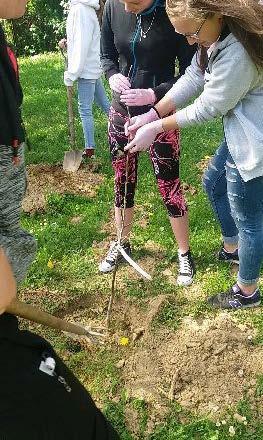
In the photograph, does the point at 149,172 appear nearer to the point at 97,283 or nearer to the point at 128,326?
the point at 97,283

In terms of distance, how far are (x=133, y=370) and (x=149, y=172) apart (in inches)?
104

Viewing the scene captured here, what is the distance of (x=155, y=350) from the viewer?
290cm

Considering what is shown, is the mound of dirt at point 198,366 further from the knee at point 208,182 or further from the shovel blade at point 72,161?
the shovel blade at point 72,161

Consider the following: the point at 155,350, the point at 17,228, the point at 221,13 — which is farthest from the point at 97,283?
the point at 221,13

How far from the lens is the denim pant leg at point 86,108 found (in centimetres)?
556

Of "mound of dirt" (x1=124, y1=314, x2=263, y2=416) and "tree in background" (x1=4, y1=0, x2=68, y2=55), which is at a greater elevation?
"mound of dirt" (x1=124, y1=314, x2=263, y2=416)

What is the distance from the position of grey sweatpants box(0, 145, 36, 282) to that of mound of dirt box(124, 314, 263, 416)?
119 centimetres

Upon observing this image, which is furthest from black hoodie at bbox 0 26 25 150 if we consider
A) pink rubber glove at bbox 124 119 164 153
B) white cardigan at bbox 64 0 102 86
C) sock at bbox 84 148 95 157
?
sock at bbox 84 148 95 157

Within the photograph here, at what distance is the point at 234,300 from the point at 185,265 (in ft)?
1.53

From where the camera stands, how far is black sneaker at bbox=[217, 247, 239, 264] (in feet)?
11.7

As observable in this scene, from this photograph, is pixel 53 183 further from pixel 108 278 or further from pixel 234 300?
pixel 234 300

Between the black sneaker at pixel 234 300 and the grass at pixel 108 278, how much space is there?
2.5 inches

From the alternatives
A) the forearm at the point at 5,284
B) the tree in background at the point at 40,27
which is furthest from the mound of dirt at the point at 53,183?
the tree in background at the point at 40,27

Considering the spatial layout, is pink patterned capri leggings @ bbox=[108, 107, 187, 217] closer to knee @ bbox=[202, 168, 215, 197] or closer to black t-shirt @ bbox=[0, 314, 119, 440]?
knee @ bbox=[202, 168, 215, 197]
